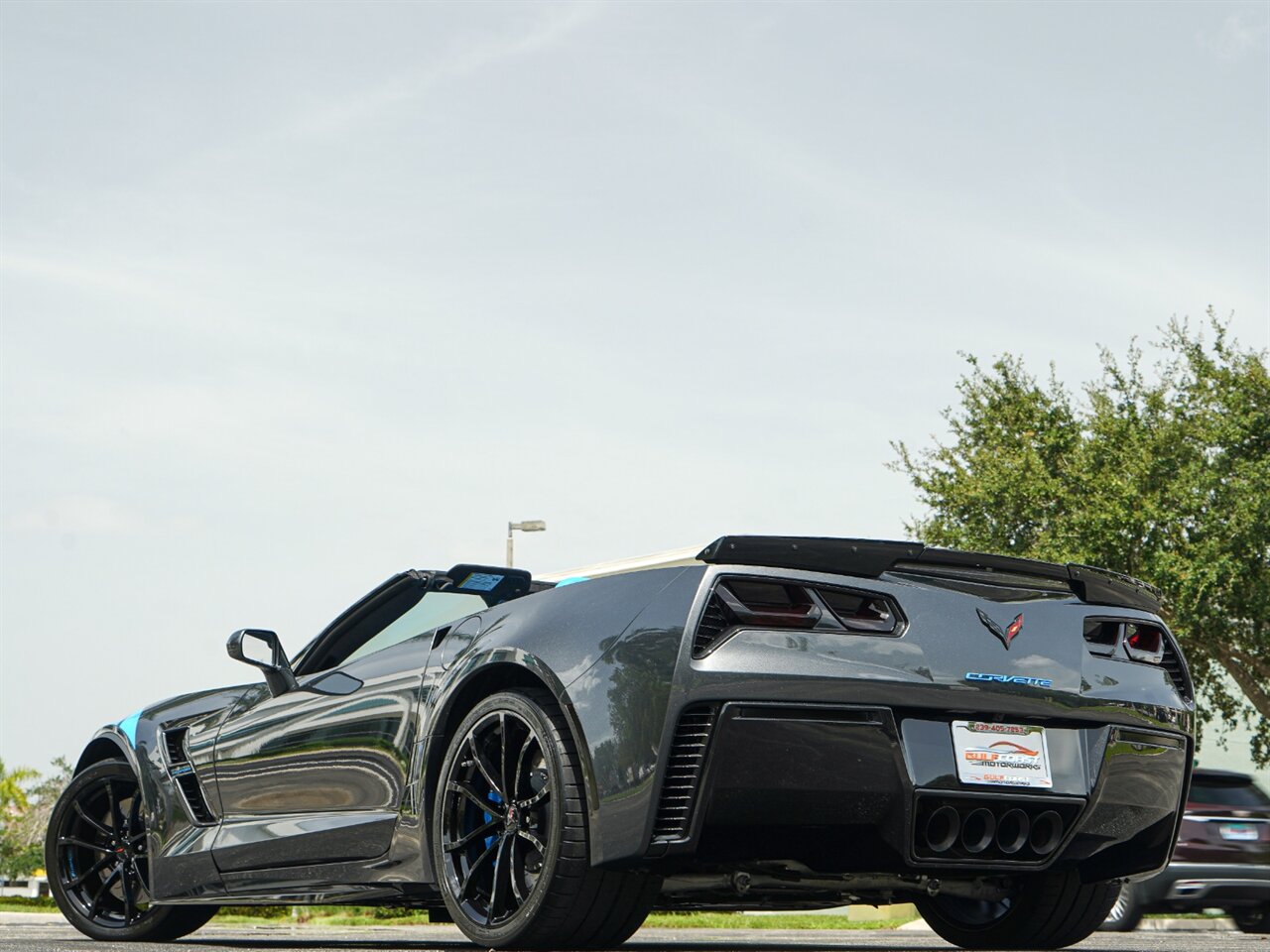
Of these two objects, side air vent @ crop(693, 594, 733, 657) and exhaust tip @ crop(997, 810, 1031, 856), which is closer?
side air vent @ crop(693, 594, 733, 657)

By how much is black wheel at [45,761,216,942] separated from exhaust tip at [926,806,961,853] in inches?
133

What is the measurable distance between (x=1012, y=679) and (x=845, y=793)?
0.61 metres

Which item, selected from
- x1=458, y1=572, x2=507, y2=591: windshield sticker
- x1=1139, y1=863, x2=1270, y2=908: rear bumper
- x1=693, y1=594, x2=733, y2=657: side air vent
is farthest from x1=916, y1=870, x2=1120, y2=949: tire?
x1=1139, y1=863, x2=1270, y2=908: rear bumper

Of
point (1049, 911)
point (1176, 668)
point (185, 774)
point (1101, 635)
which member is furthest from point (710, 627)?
point (185, 774)

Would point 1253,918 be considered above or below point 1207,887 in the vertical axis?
below

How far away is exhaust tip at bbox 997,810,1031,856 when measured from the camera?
451 cm

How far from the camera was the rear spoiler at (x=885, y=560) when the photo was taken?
440 cm

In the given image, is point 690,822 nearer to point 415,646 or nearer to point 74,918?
point 415,646

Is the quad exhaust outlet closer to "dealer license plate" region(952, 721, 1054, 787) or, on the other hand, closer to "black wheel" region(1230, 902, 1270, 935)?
"dealer license plate" region(952, 721, 1054, 787)

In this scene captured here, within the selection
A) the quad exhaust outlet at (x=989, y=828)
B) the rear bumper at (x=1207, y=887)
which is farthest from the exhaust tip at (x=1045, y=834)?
the rear bumper at (x=1207, y=887)

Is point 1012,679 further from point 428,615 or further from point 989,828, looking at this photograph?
point 428,615

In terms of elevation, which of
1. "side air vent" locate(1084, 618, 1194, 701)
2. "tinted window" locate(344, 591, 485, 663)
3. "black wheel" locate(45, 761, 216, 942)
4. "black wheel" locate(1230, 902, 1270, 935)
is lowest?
"black wheel" locate(1230, 902, 1270, 935)

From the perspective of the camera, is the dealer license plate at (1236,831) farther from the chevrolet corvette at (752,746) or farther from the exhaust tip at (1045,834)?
the exhaust tip at (1045,834)

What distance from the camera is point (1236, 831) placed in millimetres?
11938
